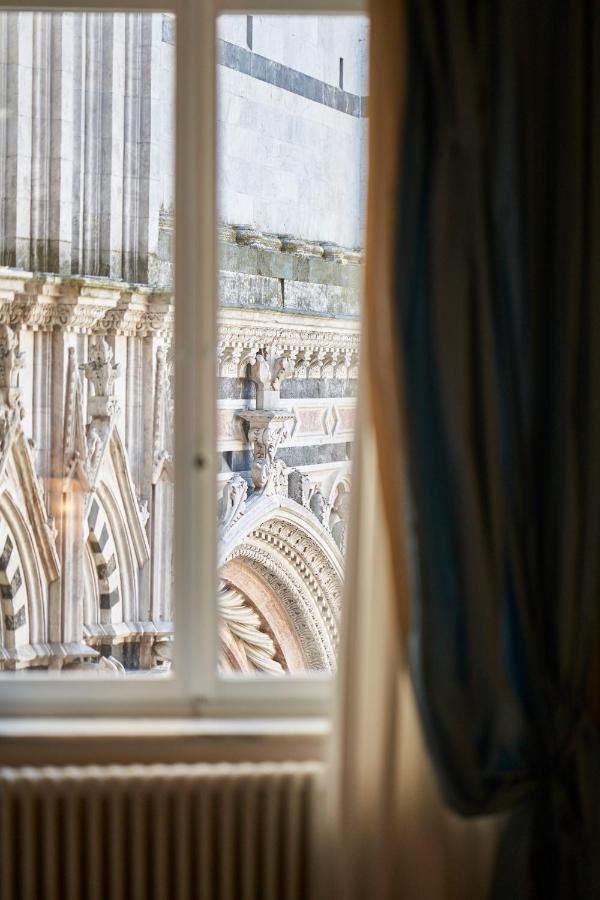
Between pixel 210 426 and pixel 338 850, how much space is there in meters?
0.85

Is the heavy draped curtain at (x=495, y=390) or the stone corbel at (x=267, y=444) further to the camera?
the stone corbel at (x=267, y=444)

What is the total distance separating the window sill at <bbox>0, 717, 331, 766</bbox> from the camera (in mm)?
1889

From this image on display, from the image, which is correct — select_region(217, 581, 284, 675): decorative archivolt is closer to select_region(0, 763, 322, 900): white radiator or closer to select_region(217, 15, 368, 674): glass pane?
select_region(217, 15, 368, 674): glass pane

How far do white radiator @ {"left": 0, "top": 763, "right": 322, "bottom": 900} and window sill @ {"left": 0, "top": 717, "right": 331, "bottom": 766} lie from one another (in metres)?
0.05

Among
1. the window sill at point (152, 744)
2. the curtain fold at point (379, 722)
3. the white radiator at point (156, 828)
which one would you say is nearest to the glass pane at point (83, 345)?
the window sill at point (152, 744)

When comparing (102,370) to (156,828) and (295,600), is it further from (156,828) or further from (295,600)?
(156,828)

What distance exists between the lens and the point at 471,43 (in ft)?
5.58

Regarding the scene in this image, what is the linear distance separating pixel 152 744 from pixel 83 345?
1321 mm

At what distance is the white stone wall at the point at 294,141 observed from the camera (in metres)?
2.42

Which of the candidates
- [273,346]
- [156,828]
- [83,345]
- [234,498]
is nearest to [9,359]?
[83,345]

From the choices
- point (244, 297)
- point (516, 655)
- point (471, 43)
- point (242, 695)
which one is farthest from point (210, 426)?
point (244, 297)

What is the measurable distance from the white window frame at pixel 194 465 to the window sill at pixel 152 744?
82 millimetres

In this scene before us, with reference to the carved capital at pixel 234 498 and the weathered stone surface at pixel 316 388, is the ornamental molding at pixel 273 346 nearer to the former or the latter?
the weathered stone surface at pixel 316 388

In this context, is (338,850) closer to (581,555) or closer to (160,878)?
(160,878)
